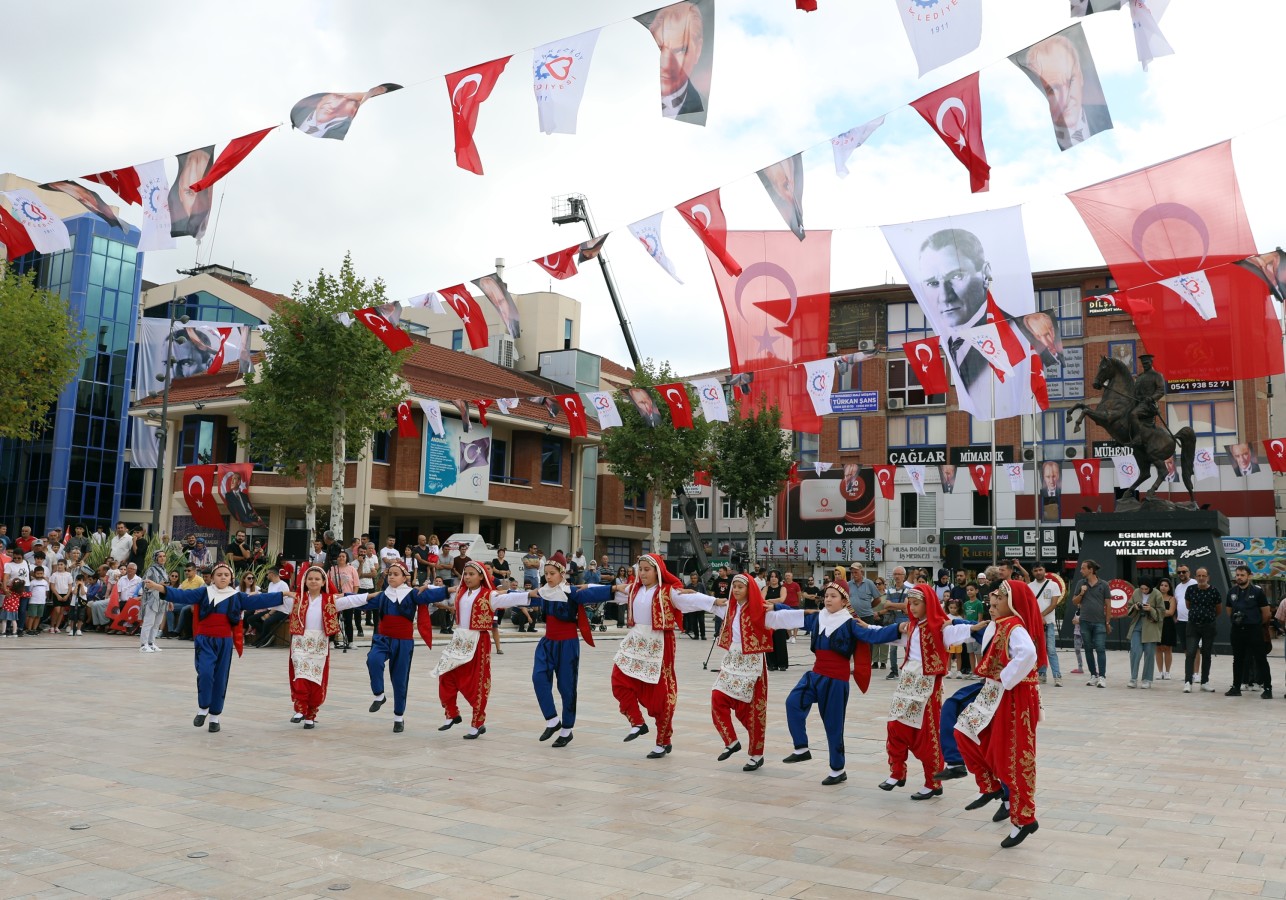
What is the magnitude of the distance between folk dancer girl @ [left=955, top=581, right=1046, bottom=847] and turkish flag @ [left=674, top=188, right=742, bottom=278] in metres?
8.37

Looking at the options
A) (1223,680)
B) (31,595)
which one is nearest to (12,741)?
(31,595)

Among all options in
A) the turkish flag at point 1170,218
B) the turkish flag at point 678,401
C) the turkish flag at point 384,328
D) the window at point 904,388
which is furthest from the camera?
→ the window at point 904,388

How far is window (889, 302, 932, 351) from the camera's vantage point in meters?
48.4

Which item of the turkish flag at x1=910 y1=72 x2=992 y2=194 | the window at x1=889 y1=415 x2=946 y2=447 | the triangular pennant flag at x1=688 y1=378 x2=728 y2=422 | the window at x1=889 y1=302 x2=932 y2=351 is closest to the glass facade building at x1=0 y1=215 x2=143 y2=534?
the window at x1=889 y1=302 x2=932 y2=351

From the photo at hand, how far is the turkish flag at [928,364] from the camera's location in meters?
20.9

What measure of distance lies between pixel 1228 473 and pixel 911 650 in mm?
41560

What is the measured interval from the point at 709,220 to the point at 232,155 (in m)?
6.16

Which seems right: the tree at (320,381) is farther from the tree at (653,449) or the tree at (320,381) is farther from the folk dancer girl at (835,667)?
the folk dancer girl at (835,667)

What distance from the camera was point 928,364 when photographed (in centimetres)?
2109

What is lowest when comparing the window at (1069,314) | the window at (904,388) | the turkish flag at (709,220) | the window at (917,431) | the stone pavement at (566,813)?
the stone pavement at (566,813)

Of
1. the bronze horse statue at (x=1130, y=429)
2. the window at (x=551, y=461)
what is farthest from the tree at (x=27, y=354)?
the bronze horse statue at (x=1130, y=429)

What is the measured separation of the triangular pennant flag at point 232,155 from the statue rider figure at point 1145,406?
20017 mm

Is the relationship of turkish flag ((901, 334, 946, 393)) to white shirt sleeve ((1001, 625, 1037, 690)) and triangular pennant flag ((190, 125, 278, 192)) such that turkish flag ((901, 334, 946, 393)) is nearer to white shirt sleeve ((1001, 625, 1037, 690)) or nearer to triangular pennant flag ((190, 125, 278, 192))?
triangular pennant flag ((190, 125, 278, 192))

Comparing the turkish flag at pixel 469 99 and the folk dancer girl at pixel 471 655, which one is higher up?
the turkish flag at pixel 469 99
